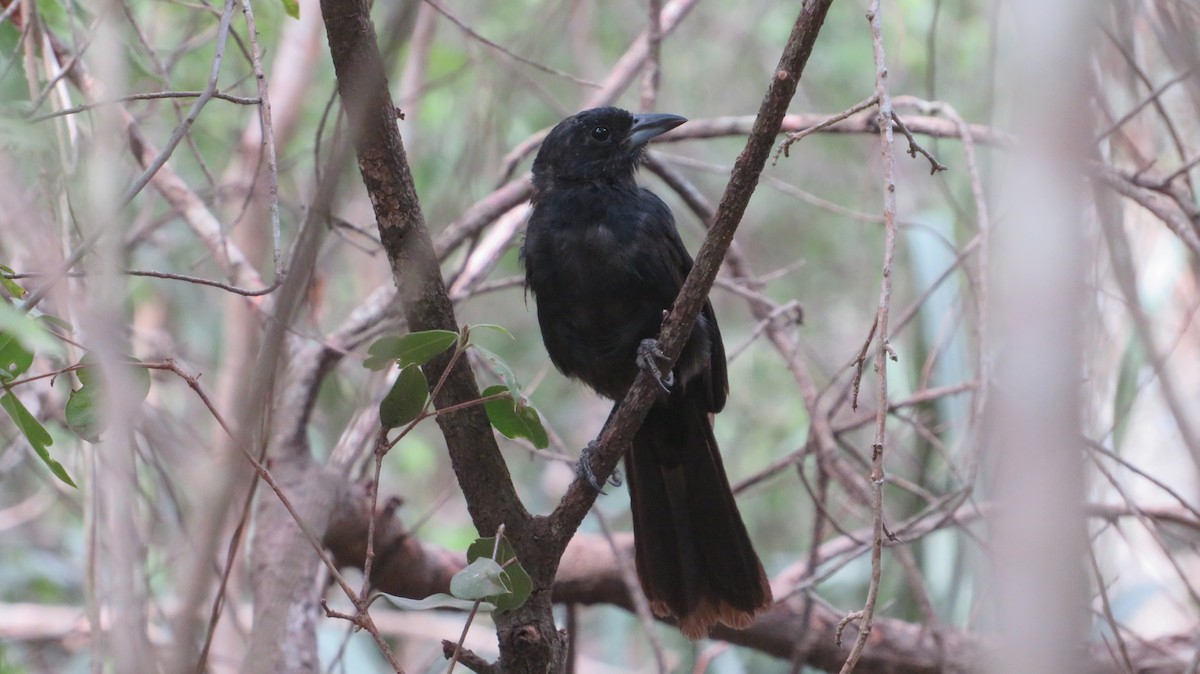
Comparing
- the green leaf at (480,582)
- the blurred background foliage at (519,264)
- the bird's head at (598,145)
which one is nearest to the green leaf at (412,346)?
the blurred background foliage at (519,264)

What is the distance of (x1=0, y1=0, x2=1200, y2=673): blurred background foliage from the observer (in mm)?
2811

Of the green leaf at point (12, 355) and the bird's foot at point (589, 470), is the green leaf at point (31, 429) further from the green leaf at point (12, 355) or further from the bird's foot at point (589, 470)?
the bird's foot at point (589, 470)

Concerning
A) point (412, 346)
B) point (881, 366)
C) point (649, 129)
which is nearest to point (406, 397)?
point (412, 346)

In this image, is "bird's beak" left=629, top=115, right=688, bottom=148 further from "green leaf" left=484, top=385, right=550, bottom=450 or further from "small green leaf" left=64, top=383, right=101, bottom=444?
"small green leaf" left=64, top=383, right=101, bottom=444

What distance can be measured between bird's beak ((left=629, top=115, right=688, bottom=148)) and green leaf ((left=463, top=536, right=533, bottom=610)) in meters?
1.59

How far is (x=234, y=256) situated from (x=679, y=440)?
56.7 inches

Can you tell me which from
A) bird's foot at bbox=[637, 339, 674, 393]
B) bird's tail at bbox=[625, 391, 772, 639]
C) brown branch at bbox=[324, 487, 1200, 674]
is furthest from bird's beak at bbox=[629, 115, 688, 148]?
brown branch at bbox=[324, 487, 1200, 674]

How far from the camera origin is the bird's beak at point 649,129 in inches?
130

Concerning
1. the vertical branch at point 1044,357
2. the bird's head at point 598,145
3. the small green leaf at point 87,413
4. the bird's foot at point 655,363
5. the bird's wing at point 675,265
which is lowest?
the vertical branch at point 1044,357

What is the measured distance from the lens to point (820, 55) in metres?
8.02

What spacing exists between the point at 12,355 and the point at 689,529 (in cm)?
186

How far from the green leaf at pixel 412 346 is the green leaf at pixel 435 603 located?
42 centimetres

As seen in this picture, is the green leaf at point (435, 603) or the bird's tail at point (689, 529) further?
the bird's tail at point (689, 529)

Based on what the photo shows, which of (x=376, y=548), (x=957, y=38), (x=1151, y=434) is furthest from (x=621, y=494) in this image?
(x=957, y=38)
